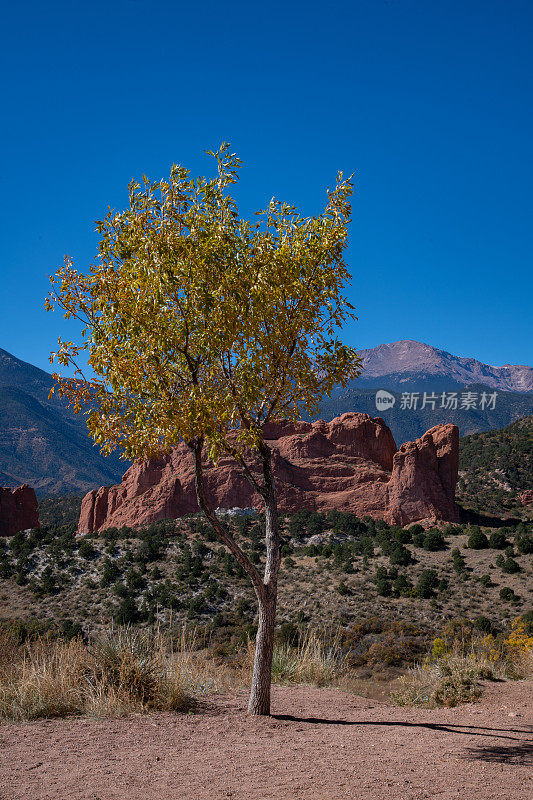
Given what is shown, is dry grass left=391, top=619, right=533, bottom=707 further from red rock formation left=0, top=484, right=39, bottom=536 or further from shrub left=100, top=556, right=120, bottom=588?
red rock formation left=0, top=484, right=39, bottom=536

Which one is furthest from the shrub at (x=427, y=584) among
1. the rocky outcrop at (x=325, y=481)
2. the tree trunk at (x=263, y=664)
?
the tree trunk at (x=263, y=664)

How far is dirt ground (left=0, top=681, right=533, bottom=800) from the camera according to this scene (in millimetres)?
4832

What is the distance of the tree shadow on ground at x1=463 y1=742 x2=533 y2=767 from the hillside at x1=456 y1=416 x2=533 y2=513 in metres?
44.5

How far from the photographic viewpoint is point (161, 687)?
7953 mm

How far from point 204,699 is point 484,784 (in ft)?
15.5

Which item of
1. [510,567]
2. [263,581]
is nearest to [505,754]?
[263,581]

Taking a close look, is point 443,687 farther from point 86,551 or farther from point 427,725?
point 86,551

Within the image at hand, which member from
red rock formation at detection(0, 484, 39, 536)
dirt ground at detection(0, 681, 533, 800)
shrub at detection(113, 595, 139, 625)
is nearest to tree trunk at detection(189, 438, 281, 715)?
dirt ground at detection(0, 681, 533, 800)

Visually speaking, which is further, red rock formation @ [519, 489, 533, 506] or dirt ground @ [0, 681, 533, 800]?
red rock formation @ [519, 489, 533, 506]

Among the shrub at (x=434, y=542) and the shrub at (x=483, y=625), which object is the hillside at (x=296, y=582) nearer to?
the shrub at (x=434, y=542)

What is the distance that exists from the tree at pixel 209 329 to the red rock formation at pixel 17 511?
46592mm

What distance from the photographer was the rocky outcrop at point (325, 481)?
4784 cm

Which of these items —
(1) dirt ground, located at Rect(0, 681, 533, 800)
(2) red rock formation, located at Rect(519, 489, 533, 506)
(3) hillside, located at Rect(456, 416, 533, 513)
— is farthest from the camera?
(3) hillside, located at Rect(456, 416, 533, 513)
